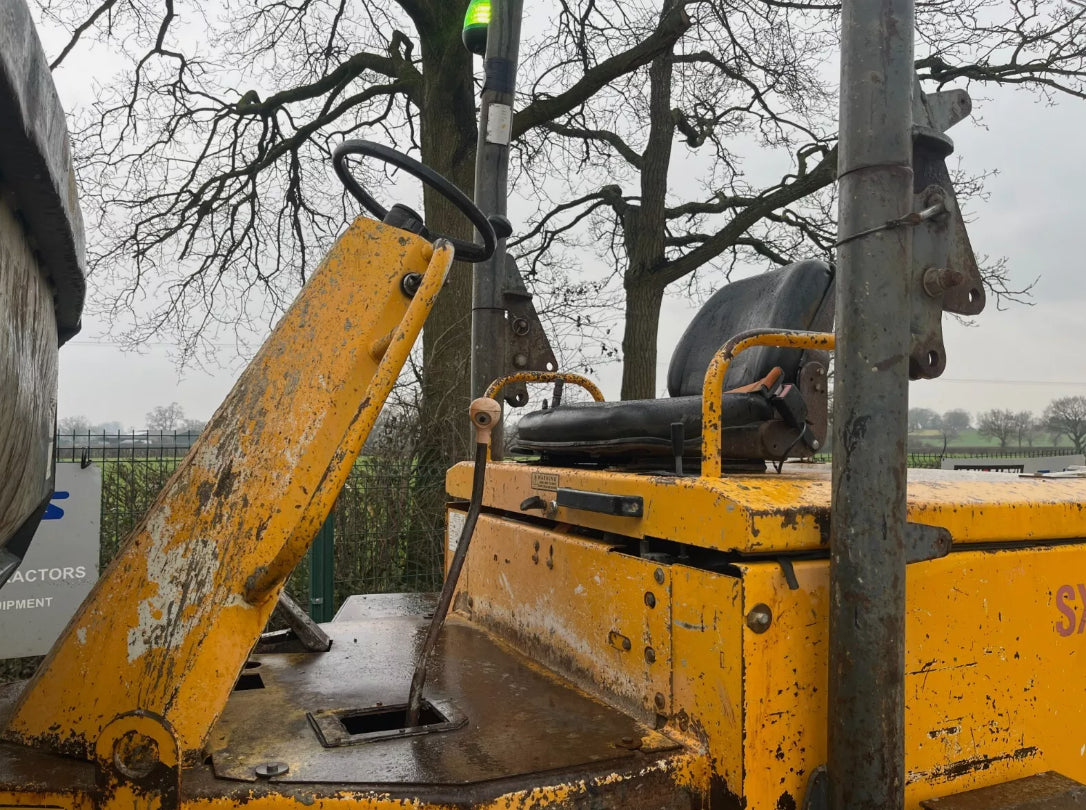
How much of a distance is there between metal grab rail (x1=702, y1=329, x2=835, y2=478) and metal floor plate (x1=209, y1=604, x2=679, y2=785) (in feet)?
2.00

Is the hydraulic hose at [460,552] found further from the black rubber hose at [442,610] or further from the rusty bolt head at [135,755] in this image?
the rusty bolt head at [135,755]

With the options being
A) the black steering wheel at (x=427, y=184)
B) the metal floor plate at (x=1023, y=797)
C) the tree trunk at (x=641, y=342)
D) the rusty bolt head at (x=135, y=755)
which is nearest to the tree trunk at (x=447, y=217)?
the tree trunk at (x=641, y=342)

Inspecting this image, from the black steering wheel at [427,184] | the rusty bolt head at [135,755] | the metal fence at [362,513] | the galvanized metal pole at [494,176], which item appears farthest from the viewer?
the metal fence at [362,513]

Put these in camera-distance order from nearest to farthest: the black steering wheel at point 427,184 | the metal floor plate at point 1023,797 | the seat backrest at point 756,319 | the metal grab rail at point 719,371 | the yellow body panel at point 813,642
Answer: the yellow body panel at point 813,642, the metal floor plate at point 1023,797, the metal grab rail at point 719,371, the black steering wheel at point 427,184, the seat backrest at point 756,319

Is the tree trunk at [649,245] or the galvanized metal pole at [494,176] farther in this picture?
the tree trunk at [649,245]

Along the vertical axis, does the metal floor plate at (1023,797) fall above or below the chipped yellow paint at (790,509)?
below

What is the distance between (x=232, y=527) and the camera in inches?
66.5

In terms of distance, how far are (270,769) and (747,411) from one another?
1425 mm

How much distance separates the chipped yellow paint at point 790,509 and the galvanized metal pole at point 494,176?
155 centimetres

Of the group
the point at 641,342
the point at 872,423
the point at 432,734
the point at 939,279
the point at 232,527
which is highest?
the point at 641,342

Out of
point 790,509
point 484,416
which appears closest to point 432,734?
point 484,416

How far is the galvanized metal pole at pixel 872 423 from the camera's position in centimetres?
163

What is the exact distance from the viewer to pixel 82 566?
15.9 ft

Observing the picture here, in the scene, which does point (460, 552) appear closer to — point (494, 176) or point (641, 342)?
point (494, 176)
